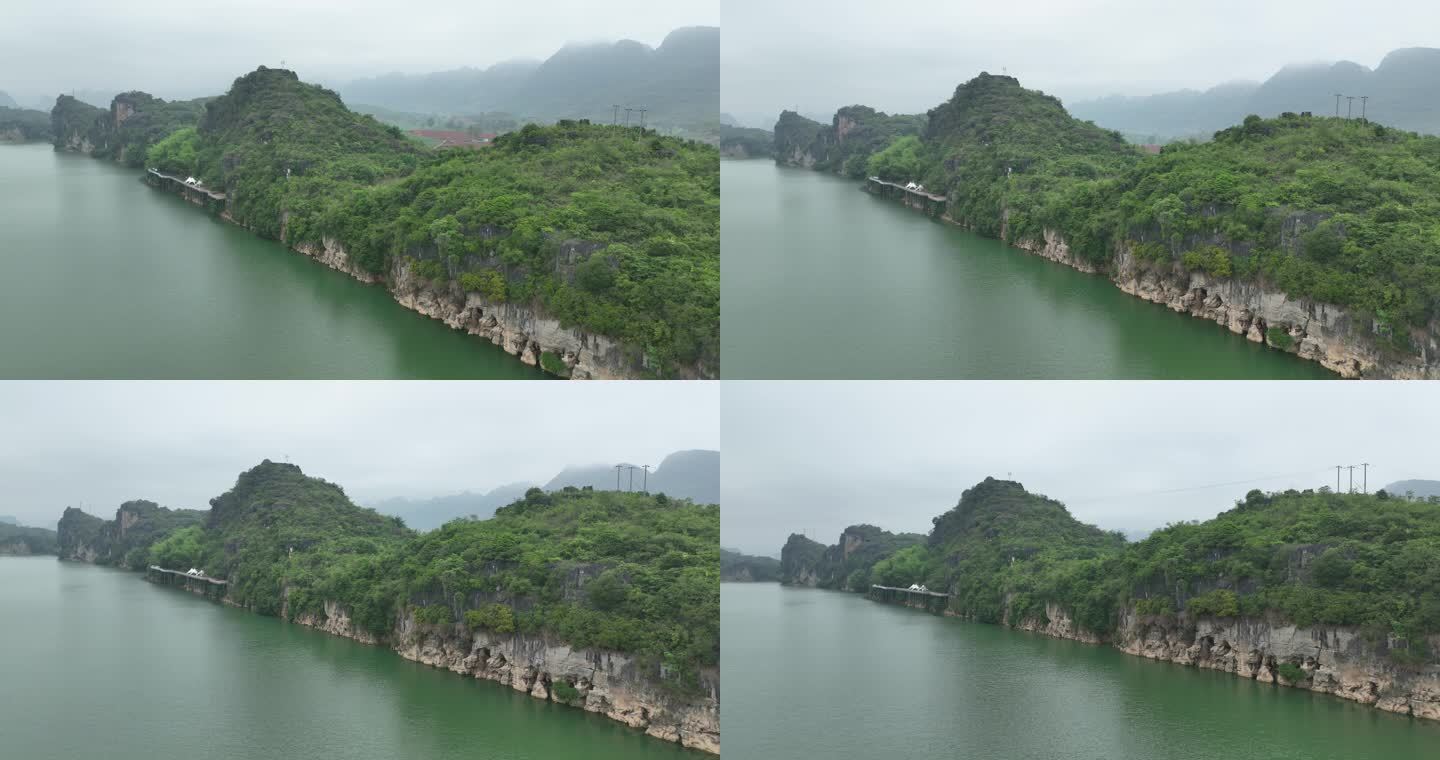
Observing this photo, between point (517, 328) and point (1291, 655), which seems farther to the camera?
point (517, 328)

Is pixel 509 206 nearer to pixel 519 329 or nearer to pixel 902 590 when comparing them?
pixel 519 329

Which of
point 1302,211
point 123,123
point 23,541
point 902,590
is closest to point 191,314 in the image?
point 1302,211

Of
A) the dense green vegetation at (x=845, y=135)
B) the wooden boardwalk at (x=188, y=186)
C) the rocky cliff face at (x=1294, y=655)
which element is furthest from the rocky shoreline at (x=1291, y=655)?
the dense green vegetation at (x=845, y=135)

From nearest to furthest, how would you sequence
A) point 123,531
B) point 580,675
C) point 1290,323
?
point 580,675
point 1290,323
point 123,531

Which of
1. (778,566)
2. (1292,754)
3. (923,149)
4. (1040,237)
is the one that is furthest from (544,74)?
(1292,754)

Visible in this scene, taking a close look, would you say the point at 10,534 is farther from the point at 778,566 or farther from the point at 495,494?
the point at 778,566

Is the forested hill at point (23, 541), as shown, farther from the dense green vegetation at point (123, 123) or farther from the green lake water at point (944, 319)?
the green lake water at point (944, 319)
